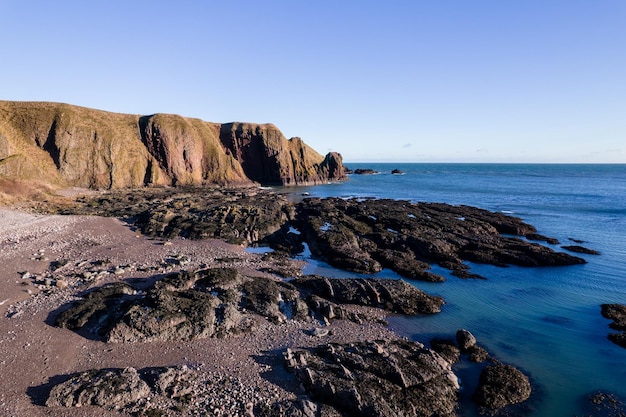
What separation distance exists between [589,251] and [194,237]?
51.3 m

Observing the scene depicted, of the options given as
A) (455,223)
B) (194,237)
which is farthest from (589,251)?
(194,237)

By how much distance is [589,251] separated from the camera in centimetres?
4281

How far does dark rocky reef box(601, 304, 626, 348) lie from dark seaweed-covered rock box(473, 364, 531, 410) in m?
10.4

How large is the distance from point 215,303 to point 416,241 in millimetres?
27836

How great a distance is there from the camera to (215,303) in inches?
969

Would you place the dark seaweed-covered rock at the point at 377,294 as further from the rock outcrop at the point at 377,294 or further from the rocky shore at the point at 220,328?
the rocky shore at the point at 220,328

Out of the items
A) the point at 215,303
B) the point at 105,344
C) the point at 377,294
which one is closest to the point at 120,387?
the point at 105,344

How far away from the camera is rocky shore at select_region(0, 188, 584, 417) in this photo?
1619 cm

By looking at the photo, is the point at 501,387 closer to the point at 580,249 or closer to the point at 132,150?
the point at 580,249

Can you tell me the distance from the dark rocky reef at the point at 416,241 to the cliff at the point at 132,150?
52.0m

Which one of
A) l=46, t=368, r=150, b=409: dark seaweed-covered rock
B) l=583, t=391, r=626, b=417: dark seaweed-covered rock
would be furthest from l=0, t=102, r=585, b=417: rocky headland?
l=583, t=391, r=626, b=417: dark seaweed-covered rock

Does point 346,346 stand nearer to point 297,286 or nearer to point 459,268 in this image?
point 297,286

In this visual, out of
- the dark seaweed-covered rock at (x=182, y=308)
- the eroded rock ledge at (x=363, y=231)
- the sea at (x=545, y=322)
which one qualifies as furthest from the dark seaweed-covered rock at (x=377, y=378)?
the eroded rock ledge at (x=363, y=231)

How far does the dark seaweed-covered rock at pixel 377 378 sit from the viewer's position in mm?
16234
